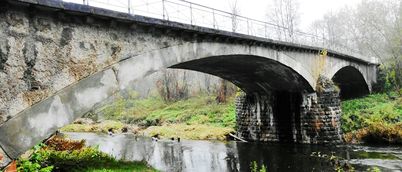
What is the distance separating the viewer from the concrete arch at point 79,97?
24.4 ft

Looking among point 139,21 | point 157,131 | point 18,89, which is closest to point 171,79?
point 157,131

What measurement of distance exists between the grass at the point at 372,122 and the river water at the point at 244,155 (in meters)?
1.42

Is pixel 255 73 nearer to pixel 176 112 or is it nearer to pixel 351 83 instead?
pixel 351 83

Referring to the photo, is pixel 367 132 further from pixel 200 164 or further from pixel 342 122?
pixel 200 164

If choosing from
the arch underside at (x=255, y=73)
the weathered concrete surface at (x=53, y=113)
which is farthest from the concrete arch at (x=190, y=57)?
the weathered concrete surface at (x=53, y=113)

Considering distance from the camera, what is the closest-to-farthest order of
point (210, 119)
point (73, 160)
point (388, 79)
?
point (73, 160) < point (210, 119) < point (388, 79)

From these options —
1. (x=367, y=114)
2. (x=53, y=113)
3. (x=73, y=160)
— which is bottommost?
(x=73, y=160)

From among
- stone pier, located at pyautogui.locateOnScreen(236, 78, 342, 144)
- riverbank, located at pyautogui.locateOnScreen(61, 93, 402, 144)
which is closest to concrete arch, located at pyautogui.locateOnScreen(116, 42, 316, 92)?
stone pier, located at pyautogui.locateOnScreen(236, 78, 342, 144)

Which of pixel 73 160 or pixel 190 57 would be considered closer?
pixel 73 160

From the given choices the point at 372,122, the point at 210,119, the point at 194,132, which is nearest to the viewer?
the point at 372,122

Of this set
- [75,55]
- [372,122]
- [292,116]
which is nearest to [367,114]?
[372,122]

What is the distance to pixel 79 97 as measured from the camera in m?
8.63

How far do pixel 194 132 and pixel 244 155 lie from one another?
26.2 feet

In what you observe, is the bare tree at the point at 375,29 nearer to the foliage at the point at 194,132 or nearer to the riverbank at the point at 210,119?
the riverbank at the point at 210,119
